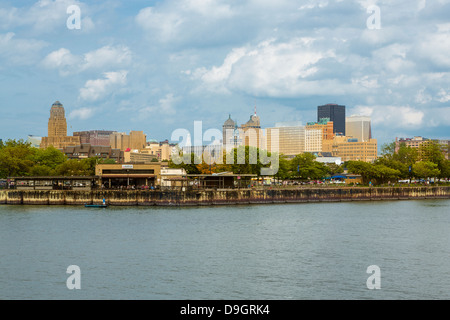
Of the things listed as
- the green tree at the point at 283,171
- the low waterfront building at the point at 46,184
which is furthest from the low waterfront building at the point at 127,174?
the green tree at the point at 283,171

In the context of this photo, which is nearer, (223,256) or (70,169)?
(223,256)

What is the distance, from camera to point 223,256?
50406 millimetres

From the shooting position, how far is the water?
38.4 metres

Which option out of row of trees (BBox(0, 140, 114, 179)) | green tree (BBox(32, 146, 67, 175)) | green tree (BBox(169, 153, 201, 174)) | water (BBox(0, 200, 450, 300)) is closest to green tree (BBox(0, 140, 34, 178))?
row of trees (BBox(0, 140, 114, 179))

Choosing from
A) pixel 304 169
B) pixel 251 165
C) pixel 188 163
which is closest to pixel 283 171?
pixel 304 169

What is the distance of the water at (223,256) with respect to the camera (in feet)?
126

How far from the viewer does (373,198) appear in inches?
5153

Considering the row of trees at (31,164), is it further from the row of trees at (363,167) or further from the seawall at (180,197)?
the row of trees at (363,167)

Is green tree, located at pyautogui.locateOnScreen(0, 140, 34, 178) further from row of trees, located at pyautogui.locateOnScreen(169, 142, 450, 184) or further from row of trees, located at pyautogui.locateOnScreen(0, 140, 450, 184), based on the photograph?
row of trees, located at pyautogui.locateOnScreen(169, 142, 450, 184)

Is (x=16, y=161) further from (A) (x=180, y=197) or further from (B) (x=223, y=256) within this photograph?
(B) (x=223, y=256)
